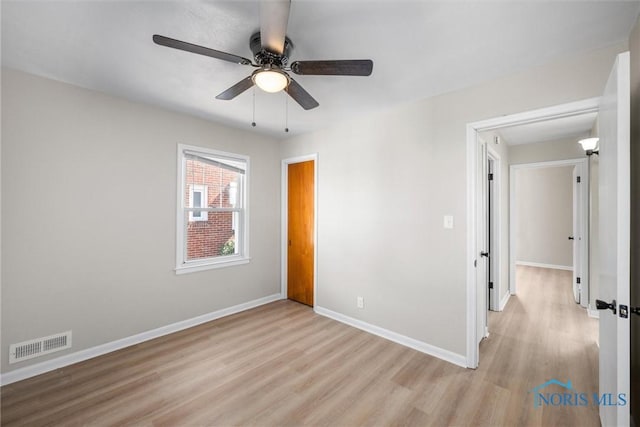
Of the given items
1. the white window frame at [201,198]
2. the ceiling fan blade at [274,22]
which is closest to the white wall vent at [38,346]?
the white window frame at [201,198]

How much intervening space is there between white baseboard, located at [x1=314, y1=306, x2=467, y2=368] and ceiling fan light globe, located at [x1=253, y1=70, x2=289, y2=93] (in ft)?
8.73

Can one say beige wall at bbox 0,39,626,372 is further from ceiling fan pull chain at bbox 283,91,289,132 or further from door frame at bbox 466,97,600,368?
ceiling fan pull chain at bbox 283,91,289,132

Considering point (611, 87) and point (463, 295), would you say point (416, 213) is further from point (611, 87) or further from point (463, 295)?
point (611, 87)

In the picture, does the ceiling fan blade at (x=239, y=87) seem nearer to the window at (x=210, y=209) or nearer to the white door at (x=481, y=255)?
the window at (x=210, y=209)

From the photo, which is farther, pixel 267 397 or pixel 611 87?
pixel 267 397

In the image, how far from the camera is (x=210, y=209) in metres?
3.45

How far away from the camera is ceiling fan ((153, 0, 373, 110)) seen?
1.27 metres

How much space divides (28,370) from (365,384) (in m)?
2.79

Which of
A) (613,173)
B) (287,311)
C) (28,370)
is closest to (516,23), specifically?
(613,173)

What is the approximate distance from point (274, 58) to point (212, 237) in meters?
2.64

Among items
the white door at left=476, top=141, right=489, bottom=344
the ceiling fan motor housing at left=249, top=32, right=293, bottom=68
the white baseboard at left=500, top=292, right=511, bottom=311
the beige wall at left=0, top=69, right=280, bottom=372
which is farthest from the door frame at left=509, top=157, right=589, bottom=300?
the beige wall at left=0, top=69, right=280, bottom=372

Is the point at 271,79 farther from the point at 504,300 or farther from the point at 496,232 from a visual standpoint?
the point at 504,300

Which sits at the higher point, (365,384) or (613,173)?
(613,173)

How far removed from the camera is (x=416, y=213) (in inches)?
108
